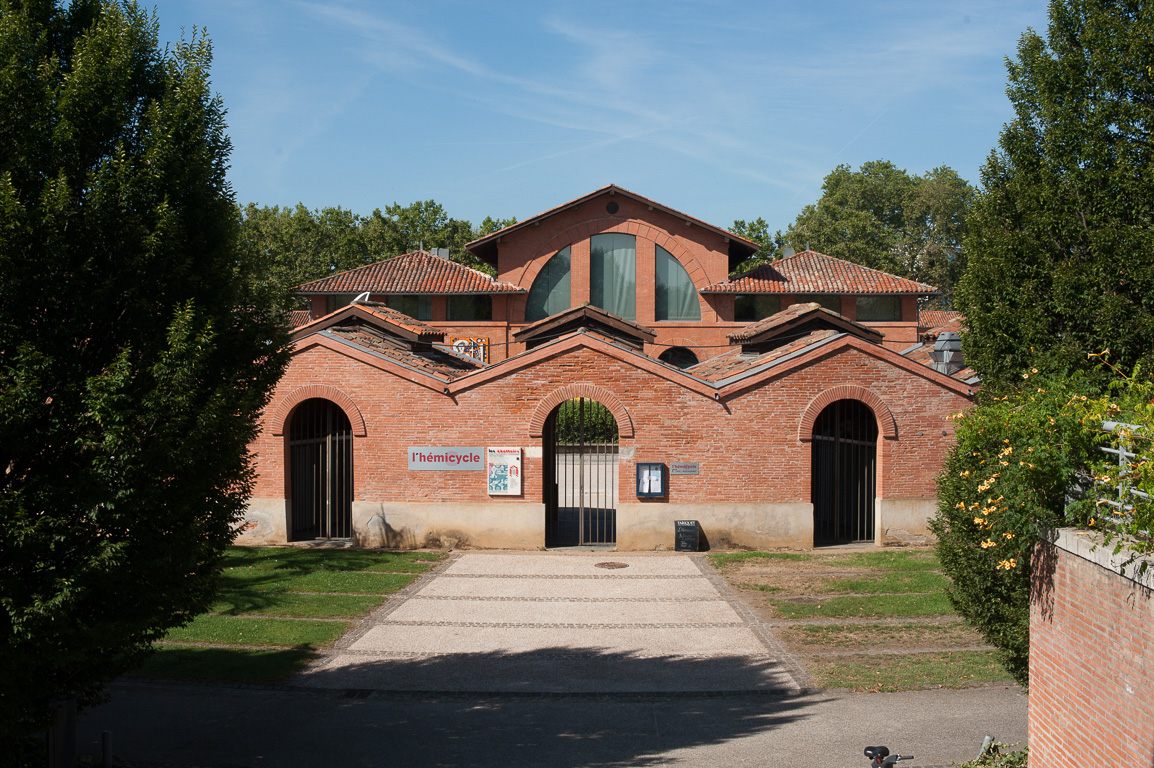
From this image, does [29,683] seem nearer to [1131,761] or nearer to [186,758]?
[186,758]

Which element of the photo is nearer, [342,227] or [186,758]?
[186,758]

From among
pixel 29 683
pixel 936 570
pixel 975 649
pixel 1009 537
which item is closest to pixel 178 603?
pixel 29 683

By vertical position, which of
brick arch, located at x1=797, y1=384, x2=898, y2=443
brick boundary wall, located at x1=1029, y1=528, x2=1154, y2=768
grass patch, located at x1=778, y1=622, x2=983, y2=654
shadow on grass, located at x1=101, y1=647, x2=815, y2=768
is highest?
brick arch, located at x1=797, y1=384, x2=898, y2=443

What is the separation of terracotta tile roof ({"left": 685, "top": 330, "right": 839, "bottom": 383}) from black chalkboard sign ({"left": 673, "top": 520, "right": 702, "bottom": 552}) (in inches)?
140

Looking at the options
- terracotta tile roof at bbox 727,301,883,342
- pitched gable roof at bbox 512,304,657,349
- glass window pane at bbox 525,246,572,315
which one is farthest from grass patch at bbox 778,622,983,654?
glass window pane at bbox 525,246,572,315

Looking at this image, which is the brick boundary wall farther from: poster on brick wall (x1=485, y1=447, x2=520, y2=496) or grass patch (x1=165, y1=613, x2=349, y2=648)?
poster on brick wall (x1=485, y1=447, x2=520, y2=496)

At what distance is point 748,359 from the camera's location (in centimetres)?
2395

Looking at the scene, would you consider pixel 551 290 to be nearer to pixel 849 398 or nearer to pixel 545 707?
pixel 849 398

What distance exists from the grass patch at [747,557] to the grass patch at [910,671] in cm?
693

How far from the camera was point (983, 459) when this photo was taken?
7875 mm

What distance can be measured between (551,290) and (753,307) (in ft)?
29.0

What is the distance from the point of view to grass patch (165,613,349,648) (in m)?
13.1

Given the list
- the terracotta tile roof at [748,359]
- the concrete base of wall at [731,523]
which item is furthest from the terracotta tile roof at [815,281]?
the concrete base of wall at [731,523]

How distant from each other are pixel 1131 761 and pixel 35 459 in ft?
25.7
